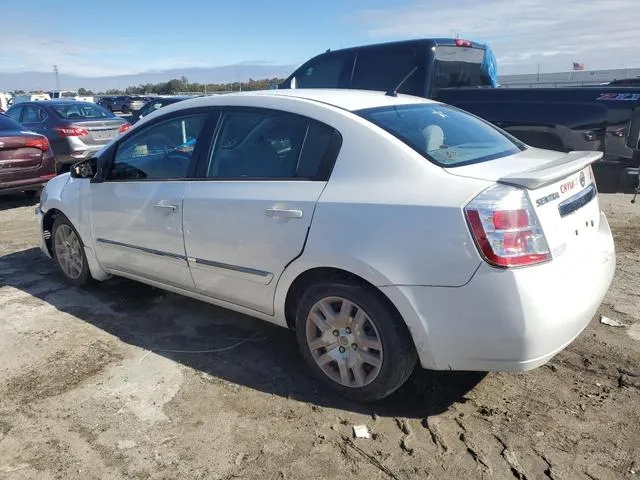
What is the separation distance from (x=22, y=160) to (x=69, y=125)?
2.41 metres

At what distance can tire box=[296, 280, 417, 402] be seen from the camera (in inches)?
113

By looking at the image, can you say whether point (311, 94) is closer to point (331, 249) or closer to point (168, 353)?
point (331, 249)

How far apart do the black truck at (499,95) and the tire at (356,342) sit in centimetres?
202

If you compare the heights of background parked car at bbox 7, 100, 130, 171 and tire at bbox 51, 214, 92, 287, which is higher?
background parked car at bbox 7, 100, 130, 171

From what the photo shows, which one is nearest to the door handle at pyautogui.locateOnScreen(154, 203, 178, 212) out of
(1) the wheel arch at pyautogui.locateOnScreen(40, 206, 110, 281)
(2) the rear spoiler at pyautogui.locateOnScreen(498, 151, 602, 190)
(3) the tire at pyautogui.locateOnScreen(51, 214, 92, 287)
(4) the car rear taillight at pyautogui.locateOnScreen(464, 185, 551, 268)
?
(1) the wheel arch at pyautogui.locateOnScreen(40, 206, 110, 281)

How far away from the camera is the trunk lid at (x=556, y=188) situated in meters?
2.64

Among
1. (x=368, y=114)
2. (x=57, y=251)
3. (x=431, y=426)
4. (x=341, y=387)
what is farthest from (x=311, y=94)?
(x=57, y=251)

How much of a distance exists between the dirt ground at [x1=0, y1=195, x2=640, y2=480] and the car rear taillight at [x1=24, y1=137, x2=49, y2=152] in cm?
523

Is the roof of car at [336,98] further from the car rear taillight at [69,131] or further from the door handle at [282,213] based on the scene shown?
the car rear taillight at [69,131]

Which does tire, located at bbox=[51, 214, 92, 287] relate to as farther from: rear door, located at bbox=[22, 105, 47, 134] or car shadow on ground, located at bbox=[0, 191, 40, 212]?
rear door, located at bbox=[22, 105, 47, 134]

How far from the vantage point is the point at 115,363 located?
3666 millimetres

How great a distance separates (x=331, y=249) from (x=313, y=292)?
327 mm

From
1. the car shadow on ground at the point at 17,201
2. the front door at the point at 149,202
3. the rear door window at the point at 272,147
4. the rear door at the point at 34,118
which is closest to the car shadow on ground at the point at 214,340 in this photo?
the front door at the point at 149,202

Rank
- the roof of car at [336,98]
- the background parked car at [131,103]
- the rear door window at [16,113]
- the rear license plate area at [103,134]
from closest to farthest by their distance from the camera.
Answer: the roof of car at [336,98]
the rear license plate area at [103,134]
the rear door window at [16,113]
the background parked car at [131,103]
